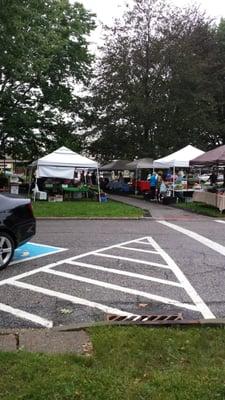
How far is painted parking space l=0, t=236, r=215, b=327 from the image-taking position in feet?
21.0

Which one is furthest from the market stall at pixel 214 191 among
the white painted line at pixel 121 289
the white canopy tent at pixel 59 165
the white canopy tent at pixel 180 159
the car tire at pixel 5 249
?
the white painted line at pixel 121 289

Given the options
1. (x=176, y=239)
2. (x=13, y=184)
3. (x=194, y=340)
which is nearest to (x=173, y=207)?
(x=13, y=184)

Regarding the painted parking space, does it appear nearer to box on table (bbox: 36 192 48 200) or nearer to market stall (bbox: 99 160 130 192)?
box on table (bbox: 36 192 48 200)

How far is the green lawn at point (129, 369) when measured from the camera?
367 centimetres

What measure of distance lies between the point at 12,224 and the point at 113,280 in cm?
207

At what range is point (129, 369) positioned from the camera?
4.21 meters

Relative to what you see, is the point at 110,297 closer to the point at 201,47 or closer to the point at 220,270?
the point at 220,270

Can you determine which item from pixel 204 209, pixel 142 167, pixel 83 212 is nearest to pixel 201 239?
pixel 83 212

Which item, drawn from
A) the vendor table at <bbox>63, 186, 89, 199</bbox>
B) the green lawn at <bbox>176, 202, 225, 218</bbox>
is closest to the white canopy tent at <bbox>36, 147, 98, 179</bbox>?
the vendor table at <bbox>63, 186, 89, 199</bbox>

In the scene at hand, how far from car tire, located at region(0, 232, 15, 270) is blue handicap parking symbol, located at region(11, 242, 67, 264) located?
1.77 feet

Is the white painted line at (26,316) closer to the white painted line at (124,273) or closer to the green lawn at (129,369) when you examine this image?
the green lawn at (129,369)

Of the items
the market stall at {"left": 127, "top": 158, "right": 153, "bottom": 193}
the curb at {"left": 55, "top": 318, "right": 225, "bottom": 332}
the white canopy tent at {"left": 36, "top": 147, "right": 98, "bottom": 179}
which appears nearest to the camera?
the curb at {"left": 55, "top": 318, "right": 225, "bottom": 332}

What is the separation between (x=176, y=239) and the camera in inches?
510

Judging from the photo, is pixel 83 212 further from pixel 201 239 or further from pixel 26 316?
pixel 26 316
